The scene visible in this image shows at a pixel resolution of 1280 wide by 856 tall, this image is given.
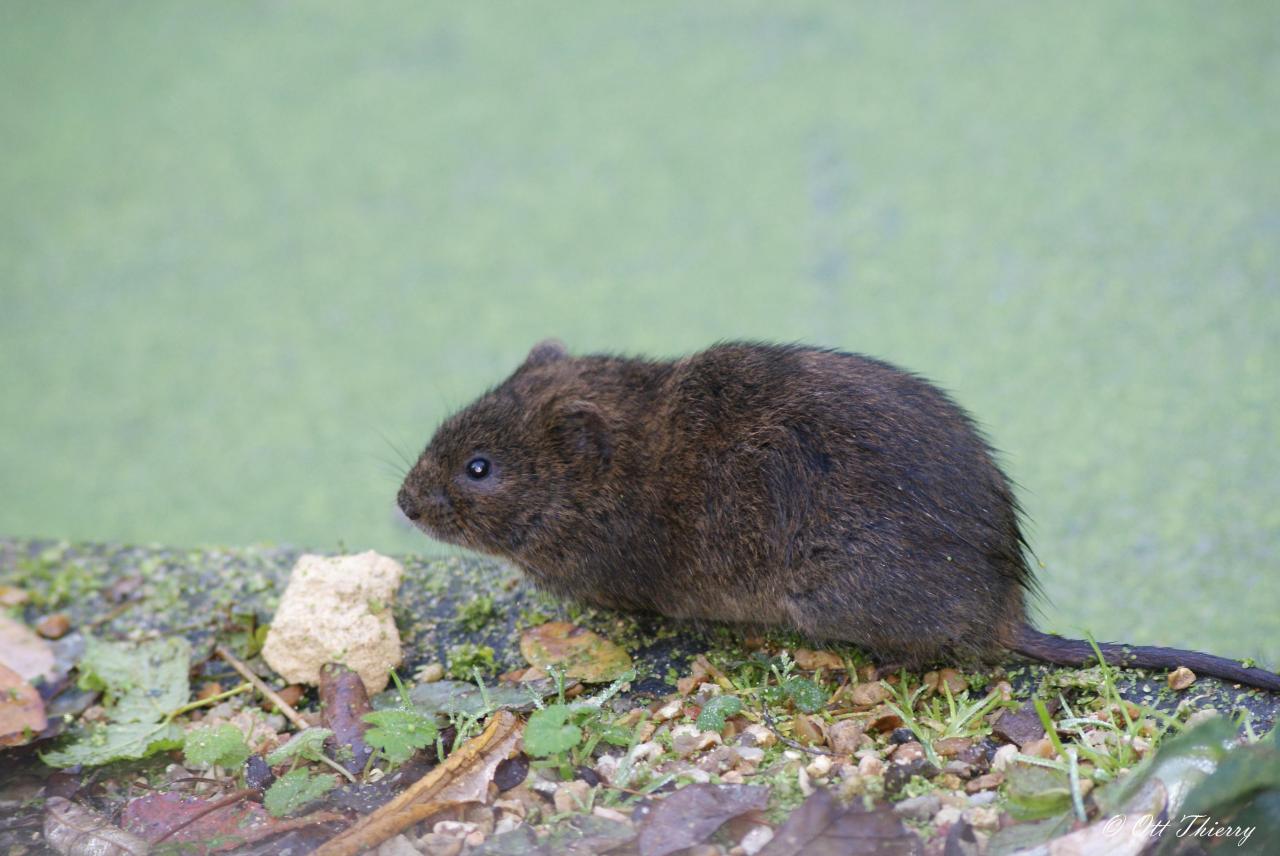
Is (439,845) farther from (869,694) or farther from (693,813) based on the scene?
(869,694)

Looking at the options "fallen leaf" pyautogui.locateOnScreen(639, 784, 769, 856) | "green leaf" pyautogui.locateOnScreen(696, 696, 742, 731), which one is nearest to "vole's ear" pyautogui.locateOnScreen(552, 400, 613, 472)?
"green leaf" pyautogui.locateOnScreen(696, 696, 742, 731)

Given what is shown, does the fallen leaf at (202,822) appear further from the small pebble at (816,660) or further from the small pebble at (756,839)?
the small pebble at (816,660)

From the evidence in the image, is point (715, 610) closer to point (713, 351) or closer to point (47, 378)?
point (713, 351)

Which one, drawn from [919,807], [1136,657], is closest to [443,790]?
[919,807]

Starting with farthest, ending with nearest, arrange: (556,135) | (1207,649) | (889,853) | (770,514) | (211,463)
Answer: (556,135)
(211,463)
(1207,649)
(770,514)
(889,853)

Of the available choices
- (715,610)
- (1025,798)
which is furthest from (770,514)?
(1025,798)

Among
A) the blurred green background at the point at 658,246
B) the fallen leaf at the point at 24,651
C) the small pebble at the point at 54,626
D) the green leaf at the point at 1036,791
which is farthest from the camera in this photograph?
the blurred green background at the point at 658,246

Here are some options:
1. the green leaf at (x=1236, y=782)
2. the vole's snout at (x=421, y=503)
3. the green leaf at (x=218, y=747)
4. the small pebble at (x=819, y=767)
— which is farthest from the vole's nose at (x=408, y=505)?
the green leaf at (x=1236, y=782)
